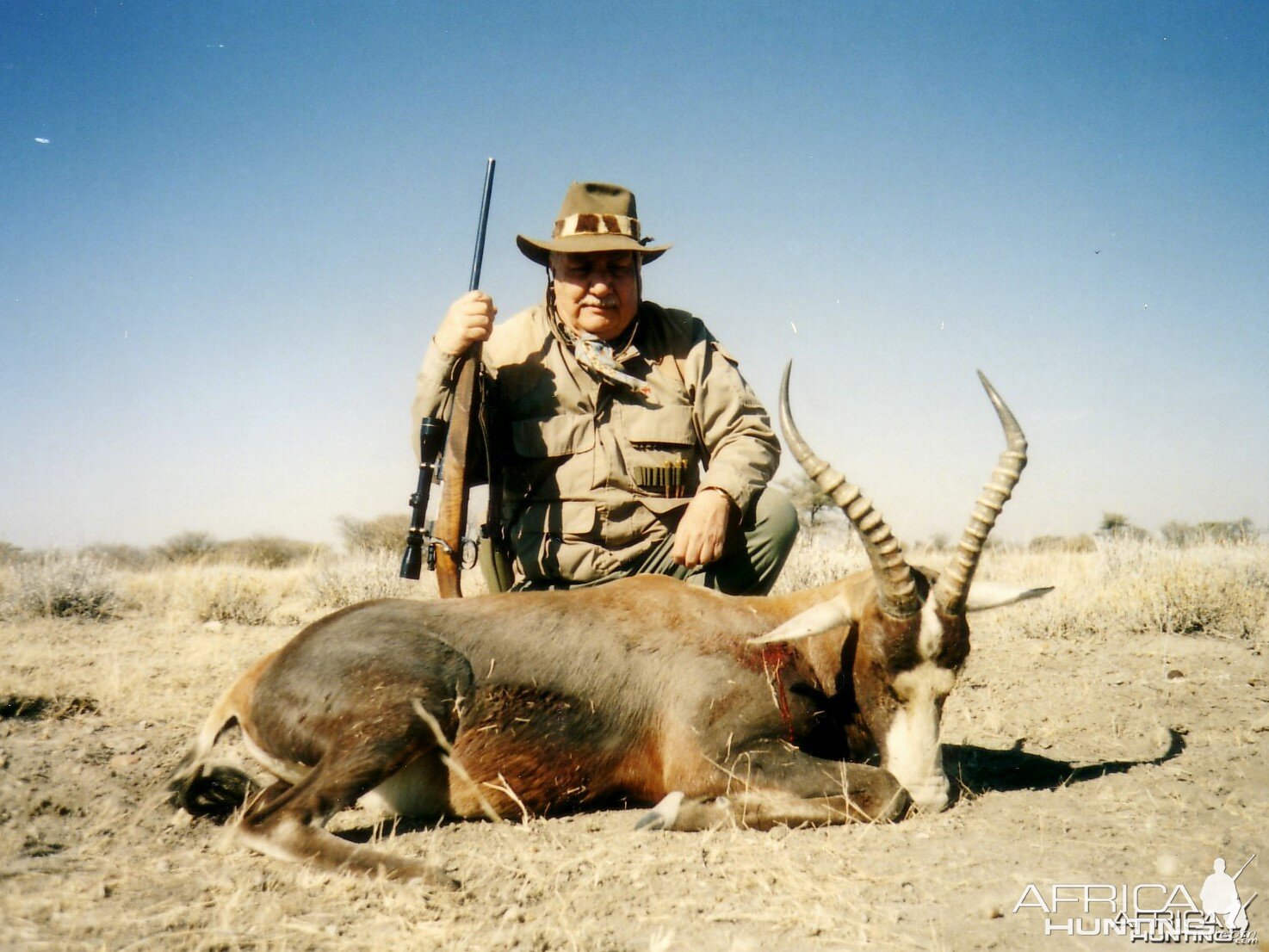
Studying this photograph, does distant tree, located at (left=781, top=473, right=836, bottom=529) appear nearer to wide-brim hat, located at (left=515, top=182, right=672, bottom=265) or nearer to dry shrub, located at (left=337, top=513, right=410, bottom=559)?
dry shrub, located at (left=337, top=513, right=410, bottom=559)

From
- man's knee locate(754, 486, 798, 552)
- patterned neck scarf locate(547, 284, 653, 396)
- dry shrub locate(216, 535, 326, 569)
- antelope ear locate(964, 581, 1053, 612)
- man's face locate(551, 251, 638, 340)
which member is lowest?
dry shrub locate(216, 535, 326, 569)

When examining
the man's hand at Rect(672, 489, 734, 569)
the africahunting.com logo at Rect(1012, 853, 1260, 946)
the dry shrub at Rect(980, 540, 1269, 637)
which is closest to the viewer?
the africahunting.com logo at Rect(1012, 853, 1260, 946)

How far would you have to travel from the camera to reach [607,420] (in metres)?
5.44

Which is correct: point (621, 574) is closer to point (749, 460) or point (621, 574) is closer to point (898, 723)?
point (749, 460)

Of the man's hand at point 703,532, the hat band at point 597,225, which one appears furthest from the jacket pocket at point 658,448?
the hat band at point 597,225

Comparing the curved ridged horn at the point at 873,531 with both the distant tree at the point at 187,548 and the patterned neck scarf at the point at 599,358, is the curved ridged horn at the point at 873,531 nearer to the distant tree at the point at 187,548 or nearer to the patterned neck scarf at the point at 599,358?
the patterned neck scarf at the point at 599,358

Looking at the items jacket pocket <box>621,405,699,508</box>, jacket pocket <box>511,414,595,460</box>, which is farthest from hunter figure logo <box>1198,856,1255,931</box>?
jacket pocket <box>511,414,595,460</box>

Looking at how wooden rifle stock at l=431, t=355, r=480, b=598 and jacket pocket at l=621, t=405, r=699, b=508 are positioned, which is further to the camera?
jacket pocket at l=621, t=405, r=699, b=508

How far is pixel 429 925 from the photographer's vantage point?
7.98ft

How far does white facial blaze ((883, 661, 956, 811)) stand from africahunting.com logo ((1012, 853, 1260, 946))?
898 mm

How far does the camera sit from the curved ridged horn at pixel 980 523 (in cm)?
358

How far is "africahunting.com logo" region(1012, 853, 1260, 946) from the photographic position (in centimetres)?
236

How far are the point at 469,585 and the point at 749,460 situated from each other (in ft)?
26.1

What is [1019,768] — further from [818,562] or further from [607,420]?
[818,562]
